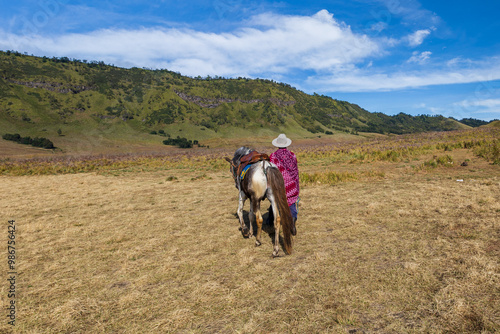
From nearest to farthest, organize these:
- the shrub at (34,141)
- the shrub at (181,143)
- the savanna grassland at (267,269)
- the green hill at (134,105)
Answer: the savanna grassland at (267,269) < the shrub at (34,141) < the shrub at (181,143) < the green hill at (134,105)

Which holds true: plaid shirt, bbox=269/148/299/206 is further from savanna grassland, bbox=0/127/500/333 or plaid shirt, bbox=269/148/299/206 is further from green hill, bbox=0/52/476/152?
green hill, bbox=0/52/476/152

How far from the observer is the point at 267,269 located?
15.9 ft

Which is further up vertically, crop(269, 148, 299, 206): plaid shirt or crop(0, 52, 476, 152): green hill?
crop(0, 52, 476, 152): green hill

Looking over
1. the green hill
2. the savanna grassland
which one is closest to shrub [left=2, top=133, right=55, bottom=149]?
the green hill

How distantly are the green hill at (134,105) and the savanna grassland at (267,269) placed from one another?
84.9m

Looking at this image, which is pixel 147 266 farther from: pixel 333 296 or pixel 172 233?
pixel 333 296

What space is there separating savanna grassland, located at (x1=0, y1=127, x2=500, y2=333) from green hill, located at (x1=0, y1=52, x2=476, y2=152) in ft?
278

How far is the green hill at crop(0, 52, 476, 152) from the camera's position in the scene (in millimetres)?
92312

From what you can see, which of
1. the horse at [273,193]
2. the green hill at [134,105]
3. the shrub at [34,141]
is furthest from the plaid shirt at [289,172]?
the green hill at [134,105]

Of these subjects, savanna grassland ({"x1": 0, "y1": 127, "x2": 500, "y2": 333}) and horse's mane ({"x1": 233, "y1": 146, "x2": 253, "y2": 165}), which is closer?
savanna grassland ({"x1": 0, "y1": 127, "x2": 500, "y2": 333})

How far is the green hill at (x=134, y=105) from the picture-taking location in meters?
92.3

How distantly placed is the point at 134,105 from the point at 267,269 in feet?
468

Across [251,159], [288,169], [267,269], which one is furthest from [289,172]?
[267,269]

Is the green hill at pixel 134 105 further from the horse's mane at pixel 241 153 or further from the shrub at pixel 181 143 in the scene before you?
the horse's mane at pixel 241 153
